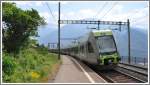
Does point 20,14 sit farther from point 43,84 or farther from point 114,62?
point 43,84

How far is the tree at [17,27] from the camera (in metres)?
29.2

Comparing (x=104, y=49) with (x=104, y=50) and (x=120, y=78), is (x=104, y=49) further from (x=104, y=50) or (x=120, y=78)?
(x=120, y=78)

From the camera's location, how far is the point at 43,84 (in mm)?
17625

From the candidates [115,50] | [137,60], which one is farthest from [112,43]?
[137,60]

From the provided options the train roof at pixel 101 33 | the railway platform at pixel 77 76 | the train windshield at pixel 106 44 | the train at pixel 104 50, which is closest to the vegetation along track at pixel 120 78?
the railway platform at pixel 77 76

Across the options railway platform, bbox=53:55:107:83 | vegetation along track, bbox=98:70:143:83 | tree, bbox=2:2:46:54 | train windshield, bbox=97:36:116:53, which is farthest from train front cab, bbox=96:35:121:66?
tree, bbox=2:2:46:54

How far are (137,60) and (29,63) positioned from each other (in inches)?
912

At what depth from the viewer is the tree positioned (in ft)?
95.7

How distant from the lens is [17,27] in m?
30.7

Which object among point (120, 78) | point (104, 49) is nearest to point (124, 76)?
point (120, 78)

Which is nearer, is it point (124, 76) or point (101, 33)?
point (124, 76)

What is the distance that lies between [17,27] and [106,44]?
6724mm

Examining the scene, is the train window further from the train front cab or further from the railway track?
the train front cab

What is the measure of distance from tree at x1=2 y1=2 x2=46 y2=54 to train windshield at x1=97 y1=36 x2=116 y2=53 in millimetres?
5829
